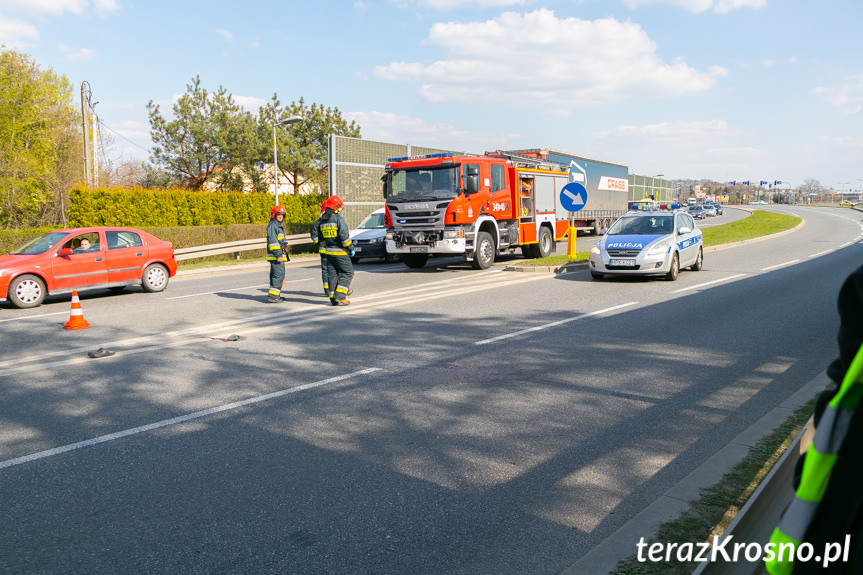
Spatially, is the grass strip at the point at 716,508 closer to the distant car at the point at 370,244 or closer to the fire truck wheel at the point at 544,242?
the fire truck wheel at the point at 544,242

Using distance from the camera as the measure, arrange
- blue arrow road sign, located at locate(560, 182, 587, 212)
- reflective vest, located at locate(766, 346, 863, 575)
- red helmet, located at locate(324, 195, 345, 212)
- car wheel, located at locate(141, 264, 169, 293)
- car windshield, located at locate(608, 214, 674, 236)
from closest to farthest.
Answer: reflective vest, located at locate(766, 346, 863, 575) < red helmet, located at locate(324, 195, 345, 212) < car wheel, located at locate(141, 264, 169, 293) < car windshield, located at locate(608, 214, 674, 236) < blue arrow road sign, located at locate(560, 182, 587, 212)

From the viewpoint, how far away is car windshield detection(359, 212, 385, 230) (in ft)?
78.5

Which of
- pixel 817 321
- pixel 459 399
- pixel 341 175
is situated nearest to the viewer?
pixel 459 399

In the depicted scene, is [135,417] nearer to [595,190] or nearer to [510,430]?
[510,430]

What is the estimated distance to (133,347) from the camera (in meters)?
8.55

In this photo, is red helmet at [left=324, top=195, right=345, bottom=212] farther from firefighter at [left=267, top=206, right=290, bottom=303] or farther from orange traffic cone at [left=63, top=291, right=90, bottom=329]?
orange traffic cone at [left=63, top=291, right=90, bottom=329]

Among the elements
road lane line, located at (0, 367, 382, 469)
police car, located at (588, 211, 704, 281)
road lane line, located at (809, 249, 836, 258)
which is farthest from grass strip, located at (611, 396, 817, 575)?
road lane line, located at (809, 249, 836, 258)

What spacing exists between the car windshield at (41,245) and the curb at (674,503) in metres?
13.4

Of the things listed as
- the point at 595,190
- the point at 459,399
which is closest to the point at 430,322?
the point at 459,399

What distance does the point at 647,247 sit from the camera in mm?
14758

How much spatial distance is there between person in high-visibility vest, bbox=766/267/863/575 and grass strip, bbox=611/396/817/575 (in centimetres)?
150

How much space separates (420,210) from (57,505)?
14.3 metres

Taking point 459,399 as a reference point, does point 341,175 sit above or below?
above

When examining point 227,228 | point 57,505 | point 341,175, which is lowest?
point 57,505
